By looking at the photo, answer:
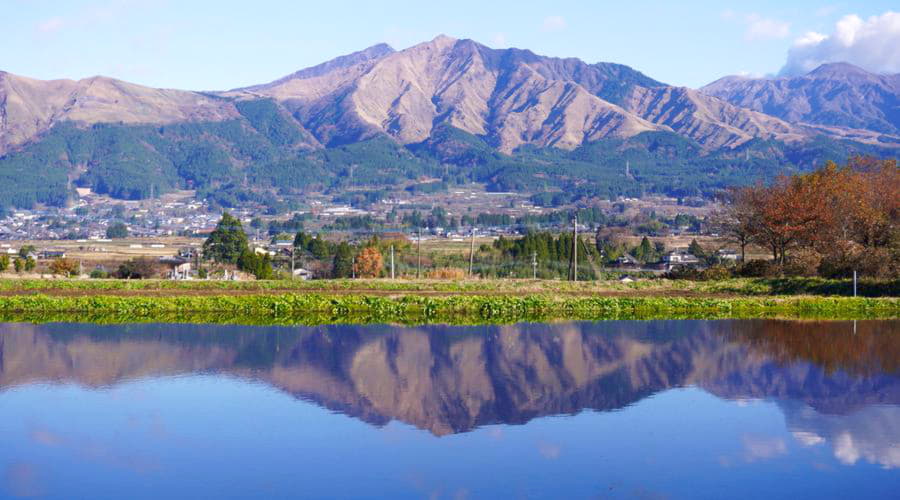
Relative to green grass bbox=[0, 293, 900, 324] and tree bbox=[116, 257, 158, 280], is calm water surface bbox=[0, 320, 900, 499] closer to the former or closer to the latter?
green grass bbox=[0, 293, 900, 324]

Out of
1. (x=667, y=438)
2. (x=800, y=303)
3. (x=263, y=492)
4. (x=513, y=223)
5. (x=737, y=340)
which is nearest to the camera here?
(x=263, y=492)

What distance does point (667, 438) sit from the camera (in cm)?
1480

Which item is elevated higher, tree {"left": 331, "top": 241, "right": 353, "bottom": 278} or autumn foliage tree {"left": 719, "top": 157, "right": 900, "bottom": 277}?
autumn foliage tree {"left": 719, "top": 157, "right": 900, "bottom": 277}

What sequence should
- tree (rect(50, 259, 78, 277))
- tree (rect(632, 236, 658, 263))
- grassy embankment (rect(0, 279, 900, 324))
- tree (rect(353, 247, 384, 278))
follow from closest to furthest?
1. grassy embankment (rect(0, 279, 900, 324))
2. tree (rect(50, 259, 78, 277))
3. tree (rect(353, 247, 384, 278))
4. tree (rect(632, 236, 658, 263))

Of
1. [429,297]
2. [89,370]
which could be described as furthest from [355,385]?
[429,297]

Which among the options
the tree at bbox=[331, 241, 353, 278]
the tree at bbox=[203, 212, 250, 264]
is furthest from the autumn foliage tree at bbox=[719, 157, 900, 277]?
the tree at bbox=[203, 212, 250, 264]

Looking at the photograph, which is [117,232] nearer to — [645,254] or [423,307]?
[645,254]

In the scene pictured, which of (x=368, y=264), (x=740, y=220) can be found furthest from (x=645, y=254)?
(x=740, y=220)

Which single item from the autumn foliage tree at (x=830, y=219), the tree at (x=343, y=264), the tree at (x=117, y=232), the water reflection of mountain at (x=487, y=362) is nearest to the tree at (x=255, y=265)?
the tree at (x=343, y=264)

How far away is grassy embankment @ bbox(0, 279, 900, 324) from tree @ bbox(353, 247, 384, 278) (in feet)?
68.1

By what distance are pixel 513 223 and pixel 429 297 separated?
100240 millimetres

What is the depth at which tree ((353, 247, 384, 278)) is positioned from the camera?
57188mm

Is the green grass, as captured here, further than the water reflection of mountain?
Yes

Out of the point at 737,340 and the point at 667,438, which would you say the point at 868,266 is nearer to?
the point at 737,340
